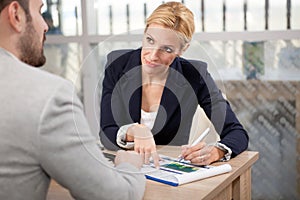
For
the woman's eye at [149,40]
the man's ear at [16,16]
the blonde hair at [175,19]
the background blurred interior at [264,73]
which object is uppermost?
the man's ear at [16,16]

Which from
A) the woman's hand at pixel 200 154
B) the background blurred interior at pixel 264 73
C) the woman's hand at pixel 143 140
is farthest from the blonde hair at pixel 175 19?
the background blurred interior at pixel 264 73

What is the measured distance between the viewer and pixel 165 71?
132cm

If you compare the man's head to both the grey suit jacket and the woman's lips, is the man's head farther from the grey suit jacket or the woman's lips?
the woman's lips

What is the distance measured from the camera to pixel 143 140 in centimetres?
131

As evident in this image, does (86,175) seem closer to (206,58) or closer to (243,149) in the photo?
(206,58)

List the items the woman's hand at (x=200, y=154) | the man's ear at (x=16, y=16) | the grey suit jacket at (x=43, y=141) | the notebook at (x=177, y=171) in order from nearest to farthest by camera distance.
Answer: the grey suit jacket at (x=43, y=141)
the man's ear at (x=16, y=16)
the notebook at (x=177, y=171)
the woman's hand at (x=200, y=154)

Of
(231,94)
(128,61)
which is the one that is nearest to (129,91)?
(128,61)

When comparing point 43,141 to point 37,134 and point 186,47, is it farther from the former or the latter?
point 186,47

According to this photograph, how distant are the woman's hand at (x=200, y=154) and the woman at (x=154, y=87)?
0.10m

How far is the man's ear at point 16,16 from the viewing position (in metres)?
1.12

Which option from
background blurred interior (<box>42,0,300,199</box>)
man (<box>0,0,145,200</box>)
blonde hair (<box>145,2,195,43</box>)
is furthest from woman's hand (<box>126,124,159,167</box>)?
background blurred interior (<box>42,0,300,199</box>)

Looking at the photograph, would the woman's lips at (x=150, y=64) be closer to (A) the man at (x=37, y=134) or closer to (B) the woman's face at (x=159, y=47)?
(B) the woman's face at (x=159, y=47)

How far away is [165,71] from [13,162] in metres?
0.48

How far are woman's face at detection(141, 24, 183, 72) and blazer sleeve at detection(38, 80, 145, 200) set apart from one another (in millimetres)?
279
